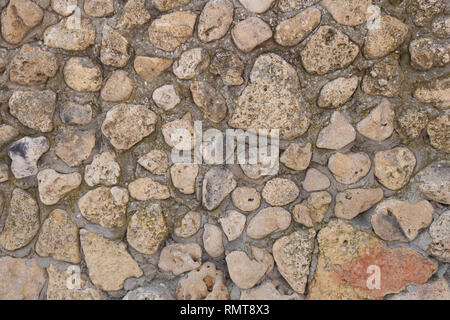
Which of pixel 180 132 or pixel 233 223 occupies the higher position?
pixel 180 132

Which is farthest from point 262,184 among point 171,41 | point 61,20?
point 61,20

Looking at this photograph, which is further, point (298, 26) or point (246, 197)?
point (246, 197)

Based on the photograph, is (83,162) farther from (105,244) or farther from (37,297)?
(37,297)

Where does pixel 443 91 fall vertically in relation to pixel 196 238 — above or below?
above

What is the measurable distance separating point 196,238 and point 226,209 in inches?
6.3

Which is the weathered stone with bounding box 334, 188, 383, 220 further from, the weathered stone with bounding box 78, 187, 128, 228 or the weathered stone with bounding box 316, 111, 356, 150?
the weathered stone with bounding box 78, 187, 128, 228

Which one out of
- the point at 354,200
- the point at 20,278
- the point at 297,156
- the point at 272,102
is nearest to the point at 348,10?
the point at 272,102

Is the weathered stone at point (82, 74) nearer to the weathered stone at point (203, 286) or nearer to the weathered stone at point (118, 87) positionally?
the weathered stone at point (118, 87)

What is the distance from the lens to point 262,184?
1.46 metres

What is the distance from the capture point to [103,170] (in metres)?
1.43

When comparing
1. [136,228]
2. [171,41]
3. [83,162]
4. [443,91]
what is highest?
[171,41]

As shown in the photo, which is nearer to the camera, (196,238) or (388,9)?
(388,9)

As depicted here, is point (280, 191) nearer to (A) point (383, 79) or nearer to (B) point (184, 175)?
(B) point (184, 175)

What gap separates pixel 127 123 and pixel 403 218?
1071 millimetres
